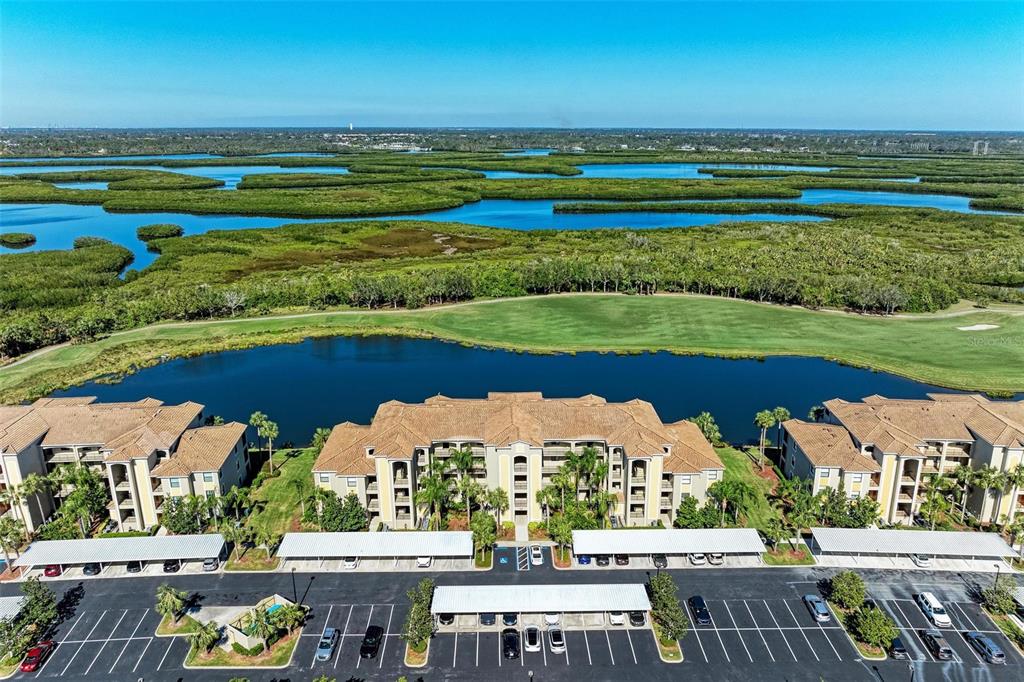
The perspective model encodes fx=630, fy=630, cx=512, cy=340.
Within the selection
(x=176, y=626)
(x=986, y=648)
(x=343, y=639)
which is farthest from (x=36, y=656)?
(x=986, y=648)

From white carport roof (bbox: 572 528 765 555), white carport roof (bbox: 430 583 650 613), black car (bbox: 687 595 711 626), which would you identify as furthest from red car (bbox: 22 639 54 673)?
black car (bbox: 687 595 711 626)

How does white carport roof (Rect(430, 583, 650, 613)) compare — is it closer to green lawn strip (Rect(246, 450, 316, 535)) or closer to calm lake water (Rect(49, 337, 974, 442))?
green lawn strip (Rect(246, 450, 316, 535))

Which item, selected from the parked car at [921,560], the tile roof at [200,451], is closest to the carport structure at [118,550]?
the tile roof at [200,451]

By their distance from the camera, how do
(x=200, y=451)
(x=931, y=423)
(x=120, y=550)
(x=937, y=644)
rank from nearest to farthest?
(x=937, y=644) → (x=120, y=550) → (x=200, y=451) → (x=931, y=423)

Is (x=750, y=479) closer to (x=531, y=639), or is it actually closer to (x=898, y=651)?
(x=898, y=651)

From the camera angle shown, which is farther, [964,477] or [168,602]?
[964,477]

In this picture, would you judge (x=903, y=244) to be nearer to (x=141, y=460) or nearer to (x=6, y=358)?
(x=141, y=460)
